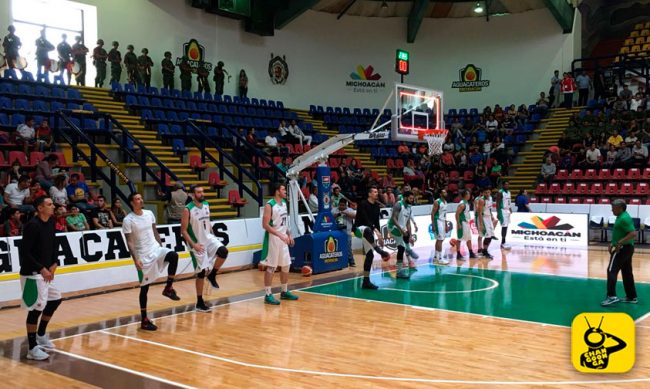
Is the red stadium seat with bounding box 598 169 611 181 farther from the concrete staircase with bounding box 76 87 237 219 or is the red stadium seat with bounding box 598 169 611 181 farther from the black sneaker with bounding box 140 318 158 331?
the black sneaker with bounding box 140 318 158 331

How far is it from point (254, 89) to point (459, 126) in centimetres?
835

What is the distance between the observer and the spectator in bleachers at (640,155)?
20141 mm

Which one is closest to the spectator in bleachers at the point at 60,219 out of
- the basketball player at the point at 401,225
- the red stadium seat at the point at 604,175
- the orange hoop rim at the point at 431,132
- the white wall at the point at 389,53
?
the basketball player at the point at 401,225

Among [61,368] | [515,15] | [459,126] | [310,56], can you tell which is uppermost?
[515,15]

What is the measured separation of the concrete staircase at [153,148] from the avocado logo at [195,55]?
4140 millimetres

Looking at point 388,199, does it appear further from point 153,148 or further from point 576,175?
point 576,175

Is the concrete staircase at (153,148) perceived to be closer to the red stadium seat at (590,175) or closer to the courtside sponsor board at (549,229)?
the courtside sponsor board at (549,229)

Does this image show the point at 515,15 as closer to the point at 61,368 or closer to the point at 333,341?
the point at 333,341

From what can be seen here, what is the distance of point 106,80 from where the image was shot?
70.2 ft

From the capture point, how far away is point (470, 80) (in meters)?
29.1

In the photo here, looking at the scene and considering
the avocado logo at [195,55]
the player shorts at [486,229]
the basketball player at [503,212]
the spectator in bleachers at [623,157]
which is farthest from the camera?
the avocado logo at [195,55]

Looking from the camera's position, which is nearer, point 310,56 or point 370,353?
point 370,353

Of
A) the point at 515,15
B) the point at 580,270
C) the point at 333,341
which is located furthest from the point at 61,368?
the point at 515,15

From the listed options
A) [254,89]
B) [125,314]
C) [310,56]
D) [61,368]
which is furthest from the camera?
[310,56]
